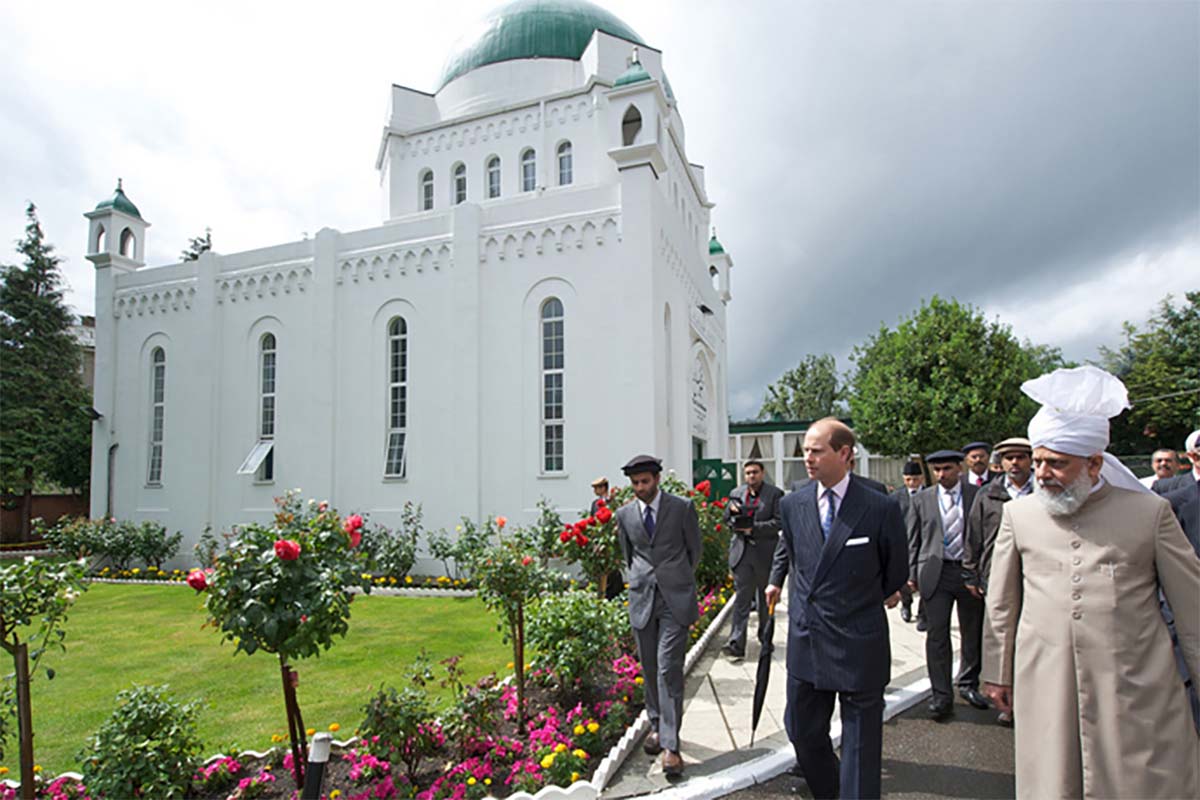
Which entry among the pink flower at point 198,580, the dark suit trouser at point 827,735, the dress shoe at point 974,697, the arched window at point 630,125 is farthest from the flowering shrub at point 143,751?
the arched window at point 630,125

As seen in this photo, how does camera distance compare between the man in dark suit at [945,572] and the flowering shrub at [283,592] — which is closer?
the flowering shrub at [283,592]

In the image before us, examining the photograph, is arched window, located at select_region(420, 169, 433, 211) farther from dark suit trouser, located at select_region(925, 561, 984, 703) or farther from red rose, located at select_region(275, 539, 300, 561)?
dark suit trouser, located at select_region(925, 561, 984, 703)

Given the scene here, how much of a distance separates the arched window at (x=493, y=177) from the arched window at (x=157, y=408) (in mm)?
10647

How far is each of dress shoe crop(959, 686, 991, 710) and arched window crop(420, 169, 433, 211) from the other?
19338 mm

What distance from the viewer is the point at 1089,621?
281cm

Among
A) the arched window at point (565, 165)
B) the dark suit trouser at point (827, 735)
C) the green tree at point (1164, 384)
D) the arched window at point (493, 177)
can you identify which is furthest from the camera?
the green tree at point (1164, 384)

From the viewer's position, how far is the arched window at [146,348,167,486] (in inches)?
771

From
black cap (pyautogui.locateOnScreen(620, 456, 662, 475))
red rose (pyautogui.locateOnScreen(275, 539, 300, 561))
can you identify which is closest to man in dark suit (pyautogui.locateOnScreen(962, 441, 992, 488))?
black cap (pyautogui.locateOnScreen(620, 456, 662, 475))

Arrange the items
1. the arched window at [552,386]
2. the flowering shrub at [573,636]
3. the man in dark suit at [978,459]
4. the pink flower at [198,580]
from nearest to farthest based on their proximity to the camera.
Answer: the pink flower at [198,580], the flowering shrub at [573,636], the man in dark suit at [978,459], the arched window at [552,386]

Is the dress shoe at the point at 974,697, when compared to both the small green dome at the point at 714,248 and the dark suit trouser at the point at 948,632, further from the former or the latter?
the small green dome at the point at 714,248

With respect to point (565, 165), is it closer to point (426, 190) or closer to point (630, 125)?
point (630, 125)

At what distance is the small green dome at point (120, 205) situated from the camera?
19897 millimetres

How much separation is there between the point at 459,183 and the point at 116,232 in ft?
33.6

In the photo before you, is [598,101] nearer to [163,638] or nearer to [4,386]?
[163,638]
